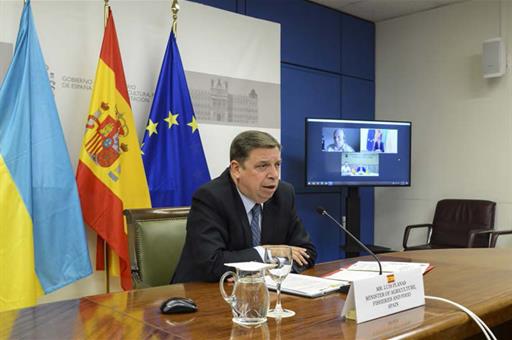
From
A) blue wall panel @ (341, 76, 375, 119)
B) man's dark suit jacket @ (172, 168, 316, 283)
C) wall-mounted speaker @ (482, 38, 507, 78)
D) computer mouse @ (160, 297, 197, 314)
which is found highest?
wall-mounted speaker @ (482, 38, 507, 78)

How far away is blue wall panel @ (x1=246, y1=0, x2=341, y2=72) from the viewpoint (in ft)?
14.7

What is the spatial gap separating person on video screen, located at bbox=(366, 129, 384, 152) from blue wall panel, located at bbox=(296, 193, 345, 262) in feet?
2.35

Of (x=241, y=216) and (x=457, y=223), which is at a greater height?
(x=241, y=216)

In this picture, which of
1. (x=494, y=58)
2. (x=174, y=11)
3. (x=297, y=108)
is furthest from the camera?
(x=297, y=108)

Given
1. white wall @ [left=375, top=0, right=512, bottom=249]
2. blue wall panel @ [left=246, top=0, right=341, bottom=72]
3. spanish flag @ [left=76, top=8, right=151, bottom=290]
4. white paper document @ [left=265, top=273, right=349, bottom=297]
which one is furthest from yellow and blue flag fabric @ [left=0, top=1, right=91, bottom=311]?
white wall @ [left=375, top=0, right=512, bottom=249]

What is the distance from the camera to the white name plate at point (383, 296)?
1.21m

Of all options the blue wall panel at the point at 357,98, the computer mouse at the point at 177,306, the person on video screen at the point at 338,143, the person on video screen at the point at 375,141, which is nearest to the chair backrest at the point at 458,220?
the person on video screen at the point at 375,141

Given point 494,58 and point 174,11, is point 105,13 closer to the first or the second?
point 174,11

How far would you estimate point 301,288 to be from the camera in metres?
1.54

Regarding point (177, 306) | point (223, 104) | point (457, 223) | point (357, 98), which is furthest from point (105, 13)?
point (457, 223)

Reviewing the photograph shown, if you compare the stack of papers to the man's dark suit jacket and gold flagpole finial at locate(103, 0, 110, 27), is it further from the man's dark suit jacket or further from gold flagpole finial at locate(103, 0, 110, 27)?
gold flagpole finial at locate(103, 0, 110, 27)

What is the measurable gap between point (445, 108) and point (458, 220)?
111 centimetres

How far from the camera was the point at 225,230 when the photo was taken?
1944 millimetres

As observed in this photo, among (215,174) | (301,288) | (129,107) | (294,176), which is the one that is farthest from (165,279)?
(294,176)
